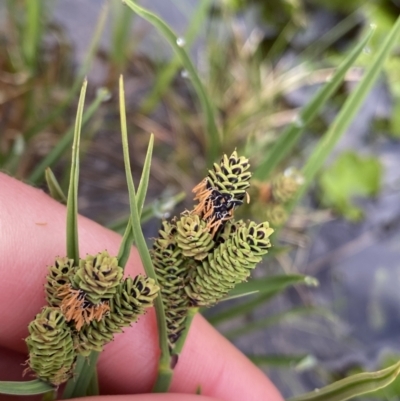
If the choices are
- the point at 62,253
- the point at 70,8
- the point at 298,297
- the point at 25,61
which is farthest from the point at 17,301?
the point at 70,8

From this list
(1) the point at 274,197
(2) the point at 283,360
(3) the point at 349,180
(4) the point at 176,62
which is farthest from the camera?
(3) the point at 349,180

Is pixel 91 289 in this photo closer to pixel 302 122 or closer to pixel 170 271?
pixel 170 271

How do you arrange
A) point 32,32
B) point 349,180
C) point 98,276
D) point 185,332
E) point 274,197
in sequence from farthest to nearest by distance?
point 349,180 < point 32,32 < point 274,197 < point 185,332 < point 98,276

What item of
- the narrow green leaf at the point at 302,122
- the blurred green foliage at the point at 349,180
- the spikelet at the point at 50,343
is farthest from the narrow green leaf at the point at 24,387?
the blurred green foliage at the point at 349,180

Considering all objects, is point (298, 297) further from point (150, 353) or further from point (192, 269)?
point (192, 269)

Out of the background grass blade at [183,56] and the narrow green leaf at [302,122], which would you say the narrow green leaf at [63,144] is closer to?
the background grass blade at [183,56]

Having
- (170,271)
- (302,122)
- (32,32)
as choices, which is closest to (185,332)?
(170,271)
